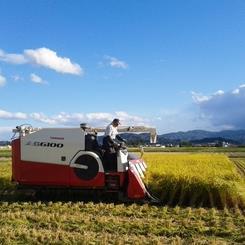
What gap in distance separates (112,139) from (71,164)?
1389mm

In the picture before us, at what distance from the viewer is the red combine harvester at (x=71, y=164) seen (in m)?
14.6

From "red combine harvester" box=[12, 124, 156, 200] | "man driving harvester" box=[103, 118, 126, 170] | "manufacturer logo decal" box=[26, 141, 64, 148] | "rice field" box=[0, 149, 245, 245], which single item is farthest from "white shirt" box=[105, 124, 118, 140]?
"rice field" box=[0, 149, 245, 245]

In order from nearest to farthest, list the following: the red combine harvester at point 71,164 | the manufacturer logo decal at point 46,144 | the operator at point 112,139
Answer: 1. the red combine harvester at point 71,164
2. the operator at point 112,139
3. the manufacturer logo decal at point 46,144

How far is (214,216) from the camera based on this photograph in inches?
473

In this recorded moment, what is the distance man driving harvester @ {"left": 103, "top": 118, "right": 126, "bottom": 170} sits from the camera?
1469cm

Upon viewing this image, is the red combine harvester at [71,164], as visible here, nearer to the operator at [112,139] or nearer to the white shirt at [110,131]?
the operator at [112,139]

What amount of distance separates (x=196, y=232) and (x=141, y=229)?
1089mm

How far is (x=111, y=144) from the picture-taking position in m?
14.7

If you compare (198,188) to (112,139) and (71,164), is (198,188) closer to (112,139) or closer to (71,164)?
(112,139)

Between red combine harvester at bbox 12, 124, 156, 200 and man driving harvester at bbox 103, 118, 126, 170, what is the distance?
0.35 ft

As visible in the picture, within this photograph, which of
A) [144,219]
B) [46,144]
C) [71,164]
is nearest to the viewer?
[144,219]

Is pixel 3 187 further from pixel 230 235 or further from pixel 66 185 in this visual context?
pixel 230 235

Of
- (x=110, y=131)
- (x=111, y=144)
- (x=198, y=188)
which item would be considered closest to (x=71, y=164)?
(x=111, y=144)

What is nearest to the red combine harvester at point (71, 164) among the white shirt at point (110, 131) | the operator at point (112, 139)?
the operator at point (112, 139)
